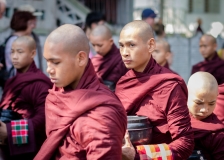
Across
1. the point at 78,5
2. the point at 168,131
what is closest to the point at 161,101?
the point at 168,131

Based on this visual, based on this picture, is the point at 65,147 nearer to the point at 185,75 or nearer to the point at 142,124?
the point at 142,124

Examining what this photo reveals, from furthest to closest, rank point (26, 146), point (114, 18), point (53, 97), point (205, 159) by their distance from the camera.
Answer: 1. point (114, 18)
2. point (26, 146)
3. point (205, 159)
4. point (53, 97)

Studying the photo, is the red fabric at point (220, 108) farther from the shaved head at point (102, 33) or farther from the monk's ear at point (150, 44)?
the shaved head at point (102, 33)

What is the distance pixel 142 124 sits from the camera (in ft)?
10.4

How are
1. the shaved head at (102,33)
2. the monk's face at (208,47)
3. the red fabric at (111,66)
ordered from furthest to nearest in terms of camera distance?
1. the monk's face at (208,47)
2. the shaved head at (102,33)
3. the red fabric at (111,66)

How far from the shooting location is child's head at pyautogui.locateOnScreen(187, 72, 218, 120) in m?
3.81

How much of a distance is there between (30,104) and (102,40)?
6.13 feet

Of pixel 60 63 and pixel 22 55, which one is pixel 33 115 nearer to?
pixel 22 55

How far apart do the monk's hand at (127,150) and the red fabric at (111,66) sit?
284cm

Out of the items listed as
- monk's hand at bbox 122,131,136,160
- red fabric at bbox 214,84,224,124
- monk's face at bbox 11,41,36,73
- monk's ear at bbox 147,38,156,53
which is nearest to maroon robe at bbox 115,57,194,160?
monk's ear at bbox 147,38,156,53

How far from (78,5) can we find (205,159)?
7.69 m

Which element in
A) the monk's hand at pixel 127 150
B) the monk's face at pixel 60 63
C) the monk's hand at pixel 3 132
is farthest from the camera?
the monk's hand at pixel 3 132

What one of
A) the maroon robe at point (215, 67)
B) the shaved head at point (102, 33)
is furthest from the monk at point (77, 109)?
the maroon robe at point (215, 67)

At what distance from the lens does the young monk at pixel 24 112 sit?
4086 millimetres
